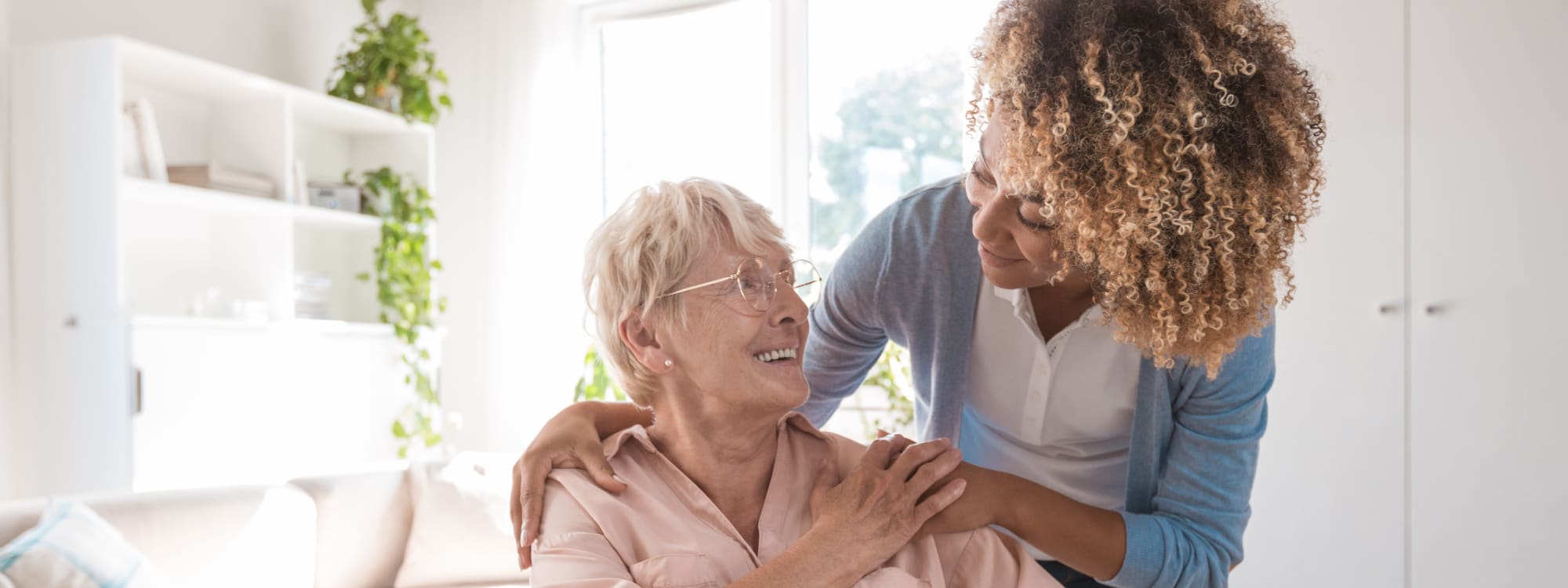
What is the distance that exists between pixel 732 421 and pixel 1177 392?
0.58 metres

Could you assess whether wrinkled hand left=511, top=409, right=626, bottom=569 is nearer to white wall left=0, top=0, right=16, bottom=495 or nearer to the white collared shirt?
the white collared shirt

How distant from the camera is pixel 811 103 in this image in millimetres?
4973

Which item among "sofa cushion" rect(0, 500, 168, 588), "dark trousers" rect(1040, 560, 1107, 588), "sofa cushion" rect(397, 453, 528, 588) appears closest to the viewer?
"dark trousers" rect(1040, 560, 1107, 588)

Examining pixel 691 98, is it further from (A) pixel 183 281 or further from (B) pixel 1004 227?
(B) pixel 1004 227

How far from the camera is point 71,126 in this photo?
3553 millimetres

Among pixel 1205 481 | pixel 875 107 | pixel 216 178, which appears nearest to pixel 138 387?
pixel 216 178

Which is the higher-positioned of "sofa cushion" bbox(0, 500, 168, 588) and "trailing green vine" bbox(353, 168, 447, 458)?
"trailing green vine" bbox(353, 168, 447, 458)

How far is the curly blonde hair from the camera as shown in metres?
1.16

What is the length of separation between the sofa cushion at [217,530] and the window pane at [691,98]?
9.40 ft

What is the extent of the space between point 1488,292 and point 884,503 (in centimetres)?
289

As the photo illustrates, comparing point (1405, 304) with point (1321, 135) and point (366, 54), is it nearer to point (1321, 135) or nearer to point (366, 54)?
point (1321, 135)

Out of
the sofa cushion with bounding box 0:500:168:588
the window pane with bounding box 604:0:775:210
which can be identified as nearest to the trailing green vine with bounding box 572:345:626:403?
the window pane with bounding box 604:0:775:210

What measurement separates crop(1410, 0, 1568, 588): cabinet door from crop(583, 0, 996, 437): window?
165 centimetres

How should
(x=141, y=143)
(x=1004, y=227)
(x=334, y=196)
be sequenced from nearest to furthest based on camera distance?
(x=1004, y=227), (x=141, y=143), (x=334, y=196)
